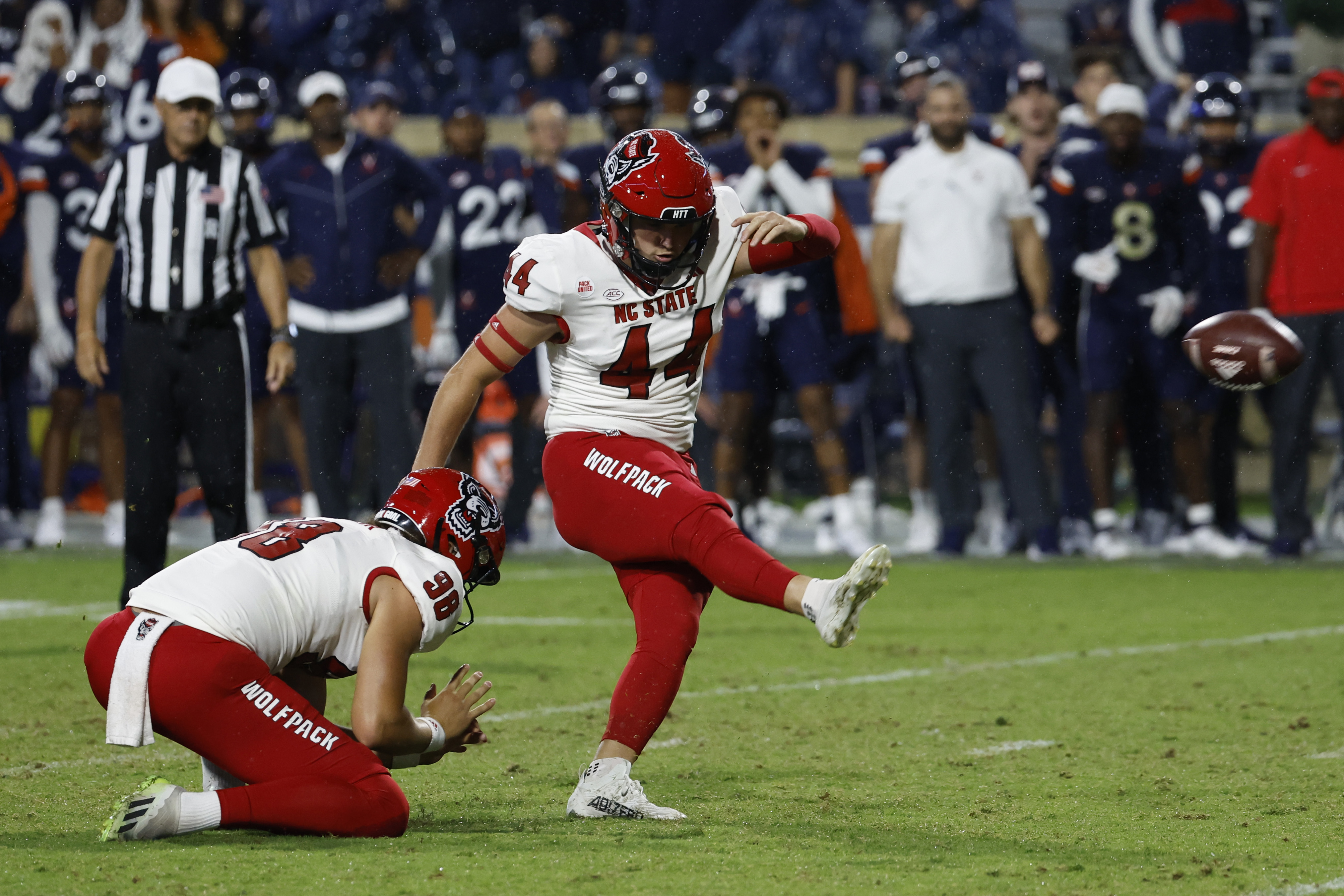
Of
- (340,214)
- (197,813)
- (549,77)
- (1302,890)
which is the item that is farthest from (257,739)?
(549,77)

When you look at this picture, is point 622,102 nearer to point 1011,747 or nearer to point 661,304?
point 1011,747

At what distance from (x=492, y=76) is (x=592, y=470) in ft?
36.5

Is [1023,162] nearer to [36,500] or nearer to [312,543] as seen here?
[36,500]

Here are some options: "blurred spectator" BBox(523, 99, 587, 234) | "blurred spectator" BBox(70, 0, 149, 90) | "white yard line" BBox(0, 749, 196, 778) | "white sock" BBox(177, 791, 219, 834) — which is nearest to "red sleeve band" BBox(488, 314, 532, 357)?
"white sock" BBox(177, 791, 219, 834)

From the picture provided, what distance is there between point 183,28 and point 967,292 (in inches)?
239

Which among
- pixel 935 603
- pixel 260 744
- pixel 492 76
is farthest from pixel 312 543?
pixel 492 76

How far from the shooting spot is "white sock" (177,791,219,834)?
3.94 m

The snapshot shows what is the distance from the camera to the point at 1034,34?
53.8ft

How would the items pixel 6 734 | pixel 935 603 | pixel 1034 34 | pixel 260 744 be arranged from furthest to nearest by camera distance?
pixel 1034 34 → pixel 935 603 → pixel 6 734 → pixel 260 744

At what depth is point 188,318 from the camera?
709cm

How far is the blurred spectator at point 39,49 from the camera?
505 inches

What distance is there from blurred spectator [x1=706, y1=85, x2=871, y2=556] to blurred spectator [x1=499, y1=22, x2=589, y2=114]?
4275 millimetres

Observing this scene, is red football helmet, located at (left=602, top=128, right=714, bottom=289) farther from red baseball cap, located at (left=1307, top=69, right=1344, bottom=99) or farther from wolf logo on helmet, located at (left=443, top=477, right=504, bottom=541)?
red baseball cap, located at (left=1307, top=69, right=1344, bottom=99)

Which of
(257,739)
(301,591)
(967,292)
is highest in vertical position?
(967,292)
